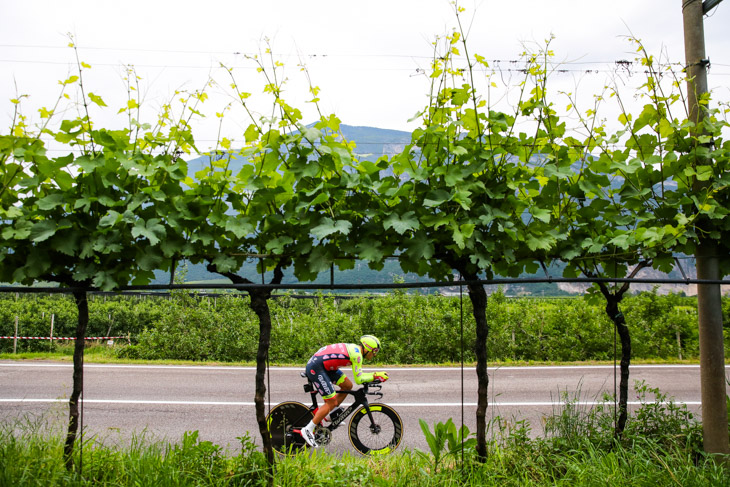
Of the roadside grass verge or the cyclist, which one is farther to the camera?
the roadside grass verge

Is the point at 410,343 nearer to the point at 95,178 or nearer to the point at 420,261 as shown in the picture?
the point at 420,261

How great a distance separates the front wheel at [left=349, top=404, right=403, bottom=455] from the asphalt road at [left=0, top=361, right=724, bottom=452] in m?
0.49

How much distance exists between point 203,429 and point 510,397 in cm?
438

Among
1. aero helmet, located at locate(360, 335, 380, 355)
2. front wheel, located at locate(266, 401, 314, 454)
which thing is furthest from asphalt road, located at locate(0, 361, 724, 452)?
aero helmet, located at locate(360, 335, 380, 355)

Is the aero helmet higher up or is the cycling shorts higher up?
the aero helmet

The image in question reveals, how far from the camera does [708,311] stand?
3.61m

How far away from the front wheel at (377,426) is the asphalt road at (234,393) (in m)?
0.49

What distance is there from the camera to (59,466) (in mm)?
3090

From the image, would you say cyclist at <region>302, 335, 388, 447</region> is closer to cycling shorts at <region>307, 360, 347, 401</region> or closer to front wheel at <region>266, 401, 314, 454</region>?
cycling shorts at <region>307, 360, 347, 401</region>

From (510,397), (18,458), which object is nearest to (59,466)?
(18,458)

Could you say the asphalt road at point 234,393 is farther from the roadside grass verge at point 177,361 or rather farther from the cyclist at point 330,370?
the cyclist at point 330,370

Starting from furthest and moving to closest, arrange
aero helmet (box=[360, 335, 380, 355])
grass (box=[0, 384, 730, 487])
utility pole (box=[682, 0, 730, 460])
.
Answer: aero helmet (box=[360, 335, 380, 355]), utility pole (box=[682, 0, 730, 460]), grass (box=[0, 384, 730, 487])

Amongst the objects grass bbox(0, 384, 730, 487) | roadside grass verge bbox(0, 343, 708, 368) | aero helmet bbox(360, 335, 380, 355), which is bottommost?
roadside grass verge bbox(0, 343, 708, 368)

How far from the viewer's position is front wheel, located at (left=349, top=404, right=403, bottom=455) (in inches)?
213
